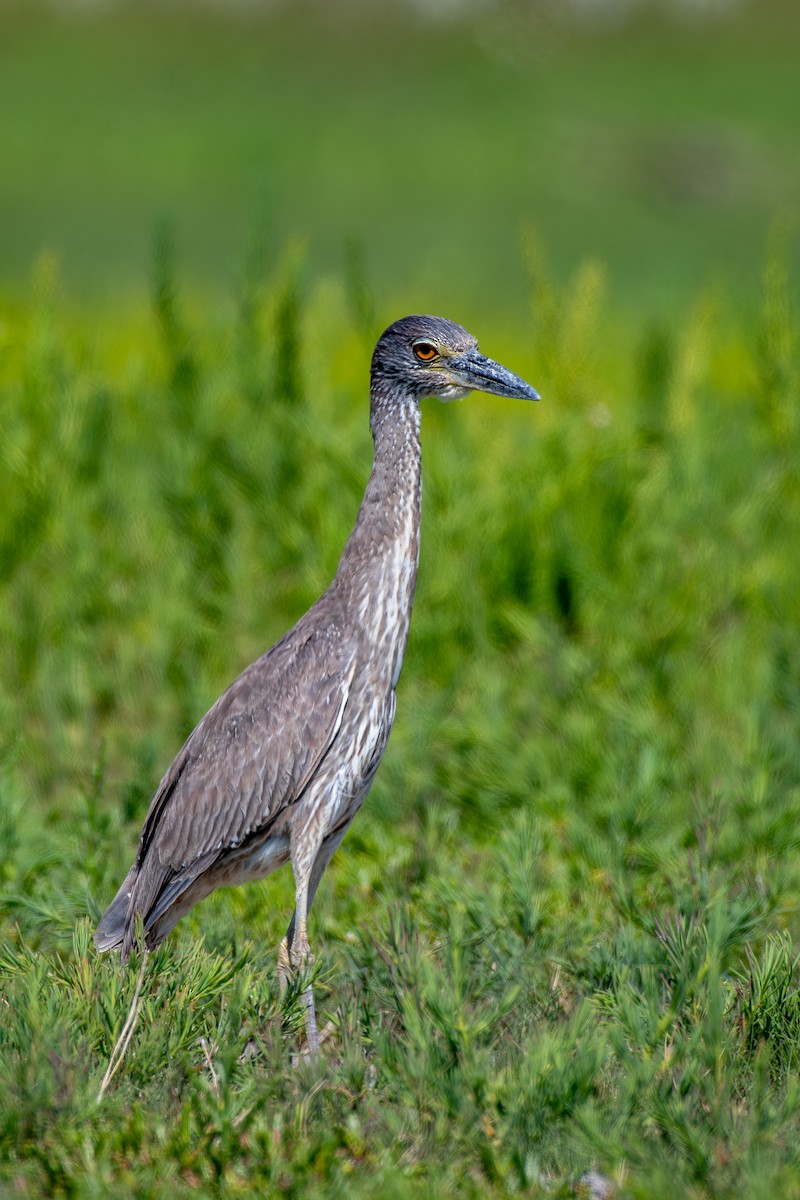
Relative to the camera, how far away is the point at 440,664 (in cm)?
645

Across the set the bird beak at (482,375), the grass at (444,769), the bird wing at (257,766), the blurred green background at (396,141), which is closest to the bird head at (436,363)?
the bird beak at (482,375)

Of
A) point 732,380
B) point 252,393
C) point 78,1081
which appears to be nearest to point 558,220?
point 732,380

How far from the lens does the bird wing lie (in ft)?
13.7

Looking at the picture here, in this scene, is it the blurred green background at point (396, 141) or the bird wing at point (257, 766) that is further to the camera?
the blurred green background at point (396, 141)

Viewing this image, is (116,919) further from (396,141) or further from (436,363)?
(396,141)

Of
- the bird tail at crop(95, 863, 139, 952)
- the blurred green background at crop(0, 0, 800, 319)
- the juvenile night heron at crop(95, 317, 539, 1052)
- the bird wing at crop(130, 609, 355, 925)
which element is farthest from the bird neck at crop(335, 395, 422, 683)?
the blurred green background at crop(0, 0, 800, 319)

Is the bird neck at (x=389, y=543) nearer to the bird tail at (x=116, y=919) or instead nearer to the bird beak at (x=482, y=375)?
the bird beak at (x=482, y=375)

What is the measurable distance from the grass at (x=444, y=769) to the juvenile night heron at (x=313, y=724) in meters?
0.20

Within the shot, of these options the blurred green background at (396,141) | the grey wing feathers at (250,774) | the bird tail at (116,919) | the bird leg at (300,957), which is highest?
the blurred green background at (396,141)

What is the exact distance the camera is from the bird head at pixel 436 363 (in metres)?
4.38

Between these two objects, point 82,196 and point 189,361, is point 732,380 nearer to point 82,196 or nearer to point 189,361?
point 189,361

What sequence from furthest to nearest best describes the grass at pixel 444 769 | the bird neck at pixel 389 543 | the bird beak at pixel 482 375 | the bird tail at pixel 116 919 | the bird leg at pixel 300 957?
the bird beak at pixel 482 375 → the bird neck at pixel 389 543 → the bird tail at pixel 116 919 → the bird leg at pixel 300 957 → the grass at pixel 444 769

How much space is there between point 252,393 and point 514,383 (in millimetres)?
3795

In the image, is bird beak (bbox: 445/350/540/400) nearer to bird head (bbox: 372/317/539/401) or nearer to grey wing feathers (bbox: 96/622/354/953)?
bird head (bbox: 372/317/539/401)
